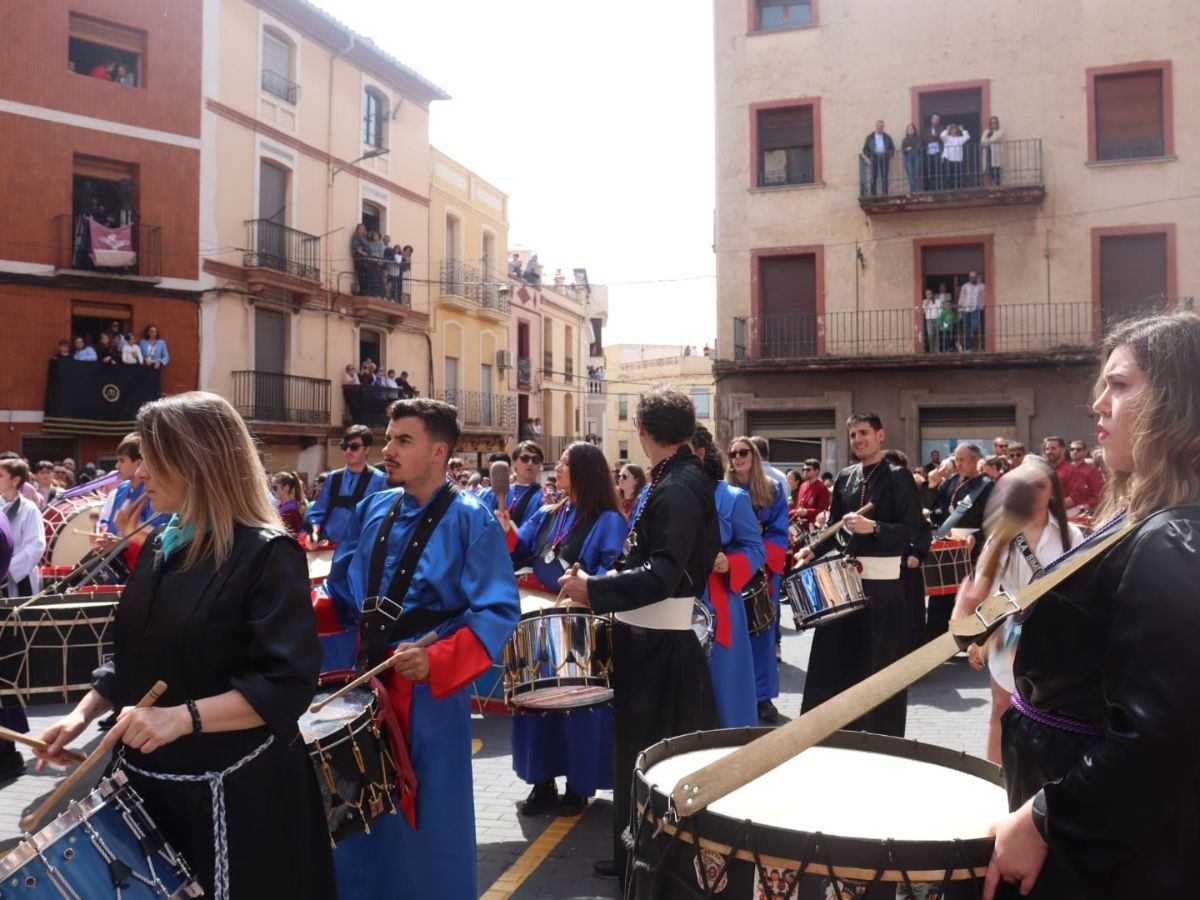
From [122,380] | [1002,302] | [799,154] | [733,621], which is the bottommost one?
[733,621]

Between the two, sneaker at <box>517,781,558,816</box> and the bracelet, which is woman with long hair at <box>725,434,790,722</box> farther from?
the bracelet

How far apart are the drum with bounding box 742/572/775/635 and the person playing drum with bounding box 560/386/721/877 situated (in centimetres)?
307

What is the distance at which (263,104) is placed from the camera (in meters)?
24.9

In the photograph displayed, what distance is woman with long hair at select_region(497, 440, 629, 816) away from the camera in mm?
5871

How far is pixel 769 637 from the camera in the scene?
8141 millimetres

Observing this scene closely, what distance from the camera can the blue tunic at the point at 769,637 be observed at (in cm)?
812

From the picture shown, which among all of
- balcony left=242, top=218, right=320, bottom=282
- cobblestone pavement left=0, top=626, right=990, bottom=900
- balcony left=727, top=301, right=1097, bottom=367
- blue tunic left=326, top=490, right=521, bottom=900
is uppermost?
balcony left=242, top=218, right=320, bottom=282

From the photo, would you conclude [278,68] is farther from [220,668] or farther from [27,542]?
[220,668]

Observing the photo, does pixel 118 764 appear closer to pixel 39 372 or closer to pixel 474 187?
pixel 39 372

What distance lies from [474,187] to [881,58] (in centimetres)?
1527

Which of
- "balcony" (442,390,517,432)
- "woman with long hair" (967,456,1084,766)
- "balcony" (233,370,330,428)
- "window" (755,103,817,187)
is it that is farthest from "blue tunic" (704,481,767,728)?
"balcony" (442,390,517,432)

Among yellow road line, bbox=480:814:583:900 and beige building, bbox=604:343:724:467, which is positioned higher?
beige building, bbox=604:343:724:467

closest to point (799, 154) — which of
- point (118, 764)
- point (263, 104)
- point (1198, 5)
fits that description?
point (1198, 5)

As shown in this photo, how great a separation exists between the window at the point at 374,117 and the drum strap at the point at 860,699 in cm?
2869
